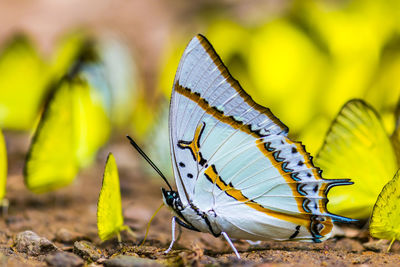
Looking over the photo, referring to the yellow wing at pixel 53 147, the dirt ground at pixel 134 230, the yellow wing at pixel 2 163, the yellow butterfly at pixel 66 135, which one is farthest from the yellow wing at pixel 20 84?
the yellow wing at pixel 2 163

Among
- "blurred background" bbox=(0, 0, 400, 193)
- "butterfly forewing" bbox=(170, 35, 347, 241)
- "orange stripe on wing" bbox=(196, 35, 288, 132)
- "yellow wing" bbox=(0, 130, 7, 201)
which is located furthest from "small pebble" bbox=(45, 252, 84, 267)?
"blurred background" bbox=(0, 0, 400, 193)

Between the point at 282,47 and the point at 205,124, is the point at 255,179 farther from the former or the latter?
the point at 282,47

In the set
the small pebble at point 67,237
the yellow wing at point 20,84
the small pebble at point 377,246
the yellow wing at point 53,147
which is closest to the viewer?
the small pebble at point 377,246

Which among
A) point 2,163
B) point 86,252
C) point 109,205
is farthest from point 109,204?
point 2,163

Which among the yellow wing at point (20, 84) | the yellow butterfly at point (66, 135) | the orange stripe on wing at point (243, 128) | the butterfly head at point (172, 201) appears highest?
the yellow wing at point (20, 84)

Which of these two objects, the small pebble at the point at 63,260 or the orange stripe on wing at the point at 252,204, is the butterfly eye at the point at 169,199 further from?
the small pebble at the point at 63,260

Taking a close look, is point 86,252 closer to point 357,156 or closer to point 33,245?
point 33,245
